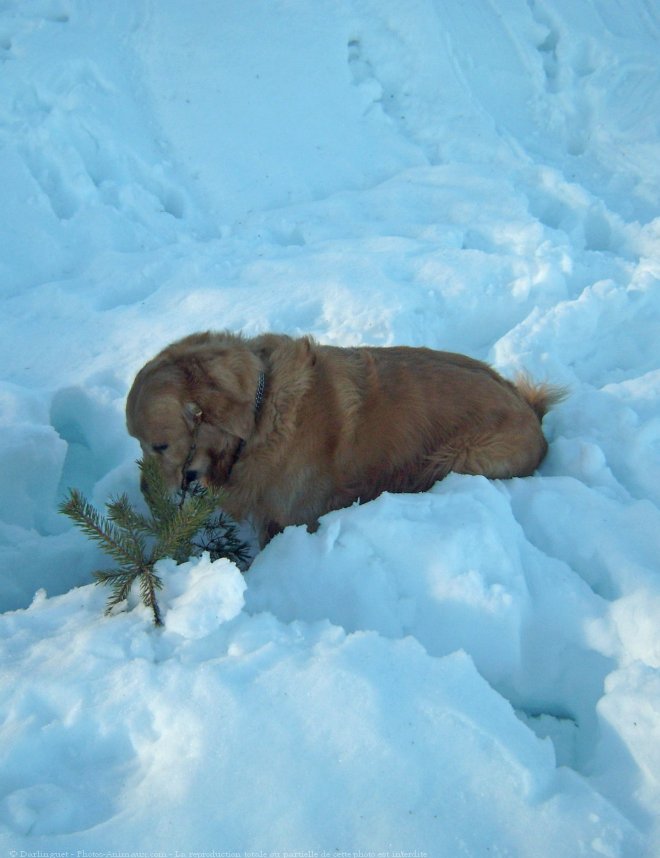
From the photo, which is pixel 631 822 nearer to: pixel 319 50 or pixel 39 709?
pixel 39 709

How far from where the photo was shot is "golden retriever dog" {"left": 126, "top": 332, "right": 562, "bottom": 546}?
290 cm

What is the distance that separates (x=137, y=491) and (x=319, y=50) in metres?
5.19

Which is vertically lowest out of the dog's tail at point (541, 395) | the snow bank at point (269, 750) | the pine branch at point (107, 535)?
the snow bank at point (269, 750)

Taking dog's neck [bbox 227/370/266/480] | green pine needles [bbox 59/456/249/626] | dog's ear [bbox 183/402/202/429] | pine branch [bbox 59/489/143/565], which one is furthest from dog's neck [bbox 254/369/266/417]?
pine branch [bbox 59/489/143/565]

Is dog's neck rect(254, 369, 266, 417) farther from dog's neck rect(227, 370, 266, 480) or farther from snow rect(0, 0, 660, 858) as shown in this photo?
snow rect(0, 0, 660, 858)

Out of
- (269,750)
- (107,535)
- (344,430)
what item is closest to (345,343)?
(344,430)

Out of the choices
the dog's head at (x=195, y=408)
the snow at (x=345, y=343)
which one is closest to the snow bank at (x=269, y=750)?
the snow at (x=345, y=343)

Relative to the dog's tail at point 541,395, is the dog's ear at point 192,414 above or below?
above

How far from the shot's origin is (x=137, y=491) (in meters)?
3.16

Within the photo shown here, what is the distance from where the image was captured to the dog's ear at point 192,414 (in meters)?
2.65

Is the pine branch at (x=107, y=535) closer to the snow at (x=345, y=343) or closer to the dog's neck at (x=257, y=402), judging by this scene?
the snow at (x=345, y=343)

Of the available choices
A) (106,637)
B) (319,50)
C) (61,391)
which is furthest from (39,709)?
(319,50)

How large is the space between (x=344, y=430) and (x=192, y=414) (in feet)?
2.31

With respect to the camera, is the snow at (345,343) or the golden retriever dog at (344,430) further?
the golden retriever dog at (344,430)
